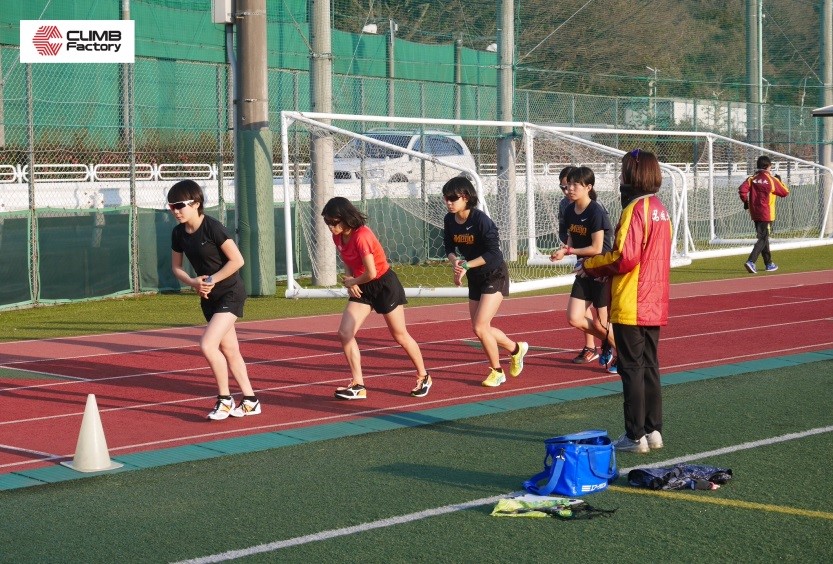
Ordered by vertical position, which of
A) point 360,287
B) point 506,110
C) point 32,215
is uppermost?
point 506,110

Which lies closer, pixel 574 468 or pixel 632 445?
pixel 574 468

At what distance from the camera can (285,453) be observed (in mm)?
8227

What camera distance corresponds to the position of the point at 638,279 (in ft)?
25.6

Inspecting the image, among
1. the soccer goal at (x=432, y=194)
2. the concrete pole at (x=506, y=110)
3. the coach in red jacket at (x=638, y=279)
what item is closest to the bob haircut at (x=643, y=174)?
the coach in red jacket at (x=638, y=279)

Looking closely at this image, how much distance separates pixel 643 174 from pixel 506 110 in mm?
17272

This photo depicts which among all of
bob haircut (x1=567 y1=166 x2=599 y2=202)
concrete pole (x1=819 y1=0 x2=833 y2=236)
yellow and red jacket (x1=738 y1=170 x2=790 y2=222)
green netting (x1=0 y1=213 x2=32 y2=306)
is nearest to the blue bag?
bob haircut (x1=567 y1=166 x2=599 y2=202)

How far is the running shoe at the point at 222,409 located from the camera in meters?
9.41

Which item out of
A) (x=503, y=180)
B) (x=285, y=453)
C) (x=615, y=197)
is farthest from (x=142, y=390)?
(x=615, y=197)

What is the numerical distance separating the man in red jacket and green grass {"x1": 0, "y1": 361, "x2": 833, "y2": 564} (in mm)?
13286

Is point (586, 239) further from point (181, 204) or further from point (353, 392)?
point (181, 204)

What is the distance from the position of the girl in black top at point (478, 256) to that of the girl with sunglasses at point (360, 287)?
0.65 m

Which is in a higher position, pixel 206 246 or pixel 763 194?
pixel 763 194

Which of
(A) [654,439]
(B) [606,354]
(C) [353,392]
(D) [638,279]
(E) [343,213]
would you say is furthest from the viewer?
(B) [606,354]

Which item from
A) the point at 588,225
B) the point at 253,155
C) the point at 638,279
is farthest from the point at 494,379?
the point at 253,155
